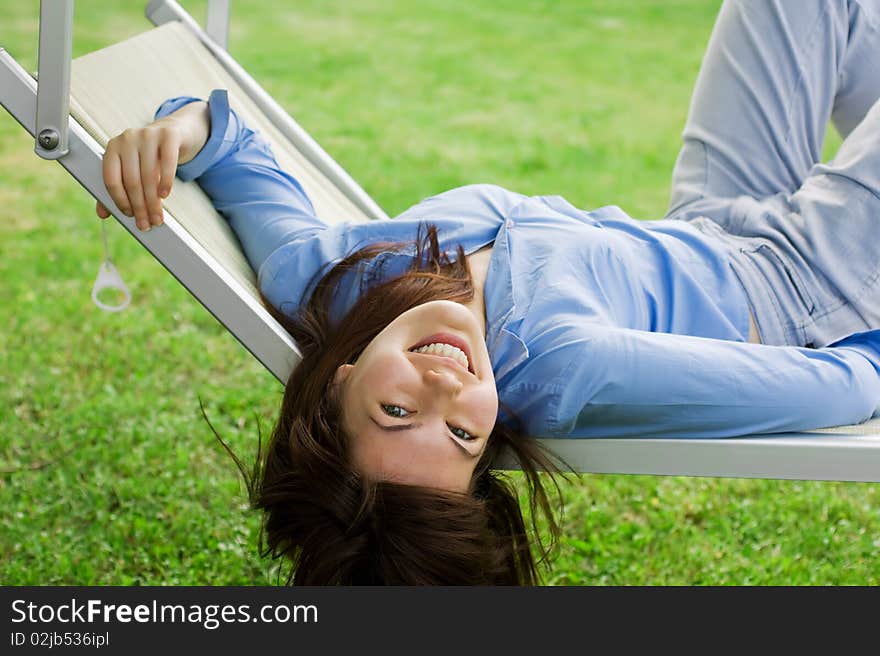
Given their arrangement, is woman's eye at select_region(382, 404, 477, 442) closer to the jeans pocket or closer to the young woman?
the young woman

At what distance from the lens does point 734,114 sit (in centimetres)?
253

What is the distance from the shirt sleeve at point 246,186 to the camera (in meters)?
2.13

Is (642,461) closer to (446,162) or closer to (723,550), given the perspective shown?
(723,550)

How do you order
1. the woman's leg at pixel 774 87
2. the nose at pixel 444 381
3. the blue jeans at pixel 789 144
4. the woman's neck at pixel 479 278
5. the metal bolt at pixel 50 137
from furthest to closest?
the woman's leg at pixel 774 87 → the blue jeans at pixel 789 144 → the woman's neck at pixel 479 278 → the metal bolt at pixel 50 137 → the nose at pixel 444 381

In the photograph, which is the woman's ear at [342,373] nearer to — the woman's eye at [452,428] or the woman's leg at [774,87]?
the woman's eye at [452,428]

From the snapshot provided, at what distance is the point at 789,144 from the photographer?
253 cm

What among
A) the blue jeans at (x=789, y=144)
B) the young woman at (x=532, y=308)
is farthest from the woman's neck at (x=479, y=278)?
the blue jeans at (x=789, y=144)

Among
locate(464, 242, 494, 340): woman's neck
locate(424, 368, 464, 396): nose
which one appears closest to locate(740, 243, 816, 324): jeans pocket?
locate(464, 242, 494, 340): woman's neck

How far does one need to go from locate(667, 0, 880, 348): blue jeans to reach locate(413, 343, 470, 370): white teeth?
75 cm

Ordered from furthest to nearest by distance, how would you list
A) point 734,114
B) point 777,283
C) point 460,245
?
1. point 734,114
2. point 777,283
3. point 460,245

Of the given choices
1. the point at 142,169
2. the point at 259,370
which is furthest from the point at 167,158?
the point at 259,370

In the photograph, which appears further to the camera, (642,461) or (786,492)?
(786,492)

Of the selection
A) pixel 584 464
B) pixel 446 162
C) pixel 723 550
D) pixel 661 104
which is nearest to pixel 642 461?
pixel 584 464

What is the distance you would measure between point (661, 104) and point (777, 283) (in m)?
4.36
